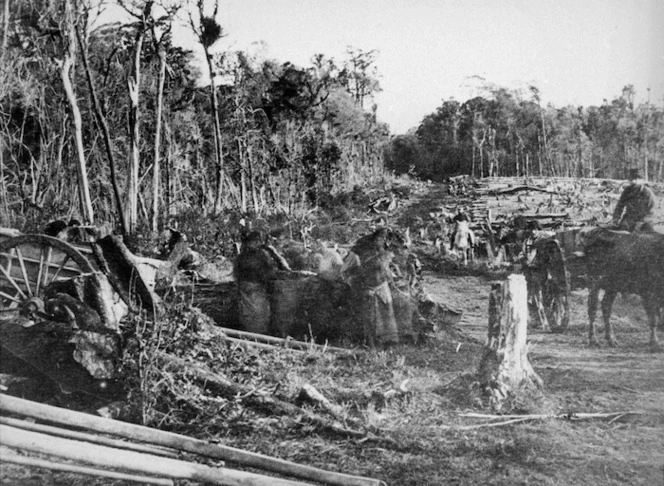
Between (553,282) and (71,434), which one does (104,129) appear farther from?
(71,434)

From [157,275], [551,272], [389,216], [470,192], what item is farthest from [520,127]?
[157,275]

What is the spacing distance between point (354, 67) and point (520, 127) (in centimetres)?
3686

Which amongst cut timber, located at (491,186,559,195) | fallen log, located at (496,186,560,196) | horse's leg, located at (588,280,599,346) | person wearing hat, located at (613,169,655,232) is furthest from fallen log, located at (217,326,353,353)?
cut timber, located at (491,186,559,195)

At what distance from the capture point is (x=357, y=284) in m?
7.21

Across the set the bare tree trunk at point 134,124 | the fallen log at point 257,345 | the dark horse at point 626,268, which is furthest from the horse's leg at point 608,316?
the bare tree trunk at point 134,124

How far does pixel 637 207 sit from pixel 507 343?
12.9 ft

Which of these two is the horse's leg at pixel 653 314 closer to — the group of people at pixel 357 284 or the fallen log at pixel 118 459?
the group of people at pixel 357 284

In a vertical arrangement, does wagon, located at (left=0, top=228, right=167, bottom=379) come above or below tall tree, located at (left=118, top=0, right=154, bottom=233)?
below

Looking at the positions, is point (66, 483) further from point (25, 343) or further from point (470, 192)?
point (470, 192)

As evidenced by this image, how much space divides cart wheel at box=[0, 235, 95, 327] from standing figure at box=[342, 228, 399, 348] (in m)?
3.42

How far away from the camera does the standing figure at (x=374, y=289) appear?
23.2ft

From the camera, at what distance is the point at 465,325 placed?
8.82 m

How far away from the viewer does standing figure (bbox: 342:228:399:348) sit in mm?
7086

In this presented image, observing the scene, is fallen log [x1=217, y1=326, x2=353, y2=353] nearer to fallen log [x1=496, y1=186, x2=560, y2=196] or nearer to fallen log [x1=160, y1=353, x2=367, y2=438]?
fallen log [x1=160, y1=353, x2=367, y2=438]
